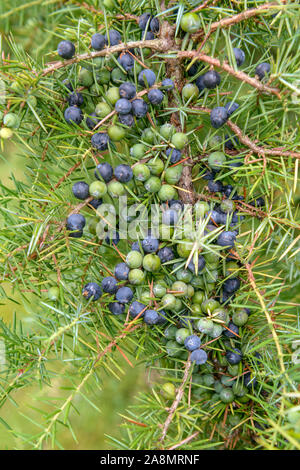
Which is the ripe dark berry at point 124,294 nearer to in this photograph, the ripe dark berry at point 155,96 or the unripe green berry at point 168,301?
the unripe green berry at point 168,301

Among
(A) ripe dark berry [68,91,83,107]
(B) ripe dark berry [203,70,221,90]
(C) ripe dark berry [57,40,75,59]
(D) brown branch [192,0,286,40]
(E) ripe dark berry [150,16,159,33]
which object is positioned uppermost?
(D) brown branch [192,0,286,40]

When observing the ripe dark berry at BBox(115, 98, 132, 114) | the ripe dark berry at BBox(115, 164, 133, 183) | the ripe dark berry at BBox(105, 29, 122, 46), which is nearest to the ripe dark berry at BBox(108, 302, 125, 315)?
the ripe dark berry at BBox(115, 164, 133, 183)

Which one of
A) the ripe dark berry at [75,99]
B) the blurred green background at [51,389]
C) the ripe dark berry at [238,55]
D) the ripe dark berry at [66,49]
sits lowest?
the blurred green background at [51,389]

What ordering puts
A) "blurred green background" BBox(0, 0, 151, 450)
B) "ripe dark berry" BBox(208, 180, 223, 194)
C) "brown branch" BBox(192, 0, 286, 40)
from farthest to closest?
"blurred green background" BBox(0, 0, 151, 450)
"ripe dark berry" BBox(208, 180, 223, 194)
"brown branch" BBox(192, 0, 286, 40)

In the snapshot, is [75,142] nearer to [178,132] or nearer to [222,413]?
Result: [178,132]

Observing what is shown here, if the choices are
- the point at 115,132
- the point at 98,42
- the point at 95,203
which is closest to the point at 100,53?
the point at 98,42

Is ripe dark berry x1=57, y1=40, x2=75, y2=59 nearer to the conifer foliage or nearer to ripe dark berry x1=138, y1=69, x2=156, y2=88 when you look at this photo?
the conifer foliage

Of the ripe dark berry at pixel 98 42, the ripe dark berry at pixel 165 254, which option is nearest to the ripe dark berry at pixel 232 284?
the ripe dark berry at pixel 165 254
